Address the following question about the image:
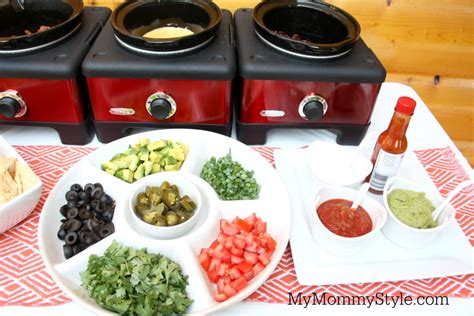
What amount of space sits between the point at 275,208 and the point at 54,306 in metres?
0.58

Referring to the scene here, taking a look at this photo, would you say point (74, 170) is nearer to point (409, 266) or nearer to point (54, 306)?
point (54, 306)

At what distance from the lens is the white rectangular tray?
3.12ft

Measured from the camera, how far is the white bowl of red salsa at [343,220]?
3.17 ft

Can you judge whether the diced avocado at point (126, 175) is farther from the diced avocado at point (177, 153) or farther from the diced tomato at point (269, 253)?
the diced tomato at point (269, 253)

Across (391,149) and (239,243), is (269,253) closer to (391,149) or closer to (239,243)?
(239,243)

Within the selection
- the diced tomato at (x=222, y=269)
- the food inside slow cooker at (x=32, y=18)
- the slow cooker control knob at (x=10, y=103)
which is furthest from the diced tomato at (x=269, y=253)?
the food inside slow cooker at (x=32, y=18)

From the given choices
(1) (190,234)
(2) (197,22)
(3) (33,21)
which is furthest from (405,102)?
(3) (33,21)

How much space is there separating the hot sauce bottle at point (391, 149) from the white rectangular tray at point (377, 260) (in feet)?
0.54

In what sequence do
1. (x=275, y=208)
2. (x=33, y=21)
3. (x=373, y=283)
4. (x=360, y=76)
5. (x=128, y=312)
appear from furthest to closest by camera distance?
1. (x=33, y=21)
2. (x=360, y=76)
3. (x=275, y=208)
4. (x=373, y=283)
5. (x=128, y=312)

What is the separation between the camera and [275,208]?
3.55 feet

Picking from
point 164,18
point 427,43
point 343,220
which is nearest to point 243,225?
point 343,220

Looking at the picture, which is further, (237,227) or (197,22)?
(197,22)

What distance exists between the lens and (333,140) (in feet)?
4.66

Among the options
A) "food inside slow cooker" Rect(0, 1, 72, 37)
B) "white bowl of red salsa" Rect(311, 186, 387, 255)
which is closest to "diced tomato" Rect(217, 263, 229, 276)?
"white bowl of red salsa" Rect(311, 186, 387, 255)
